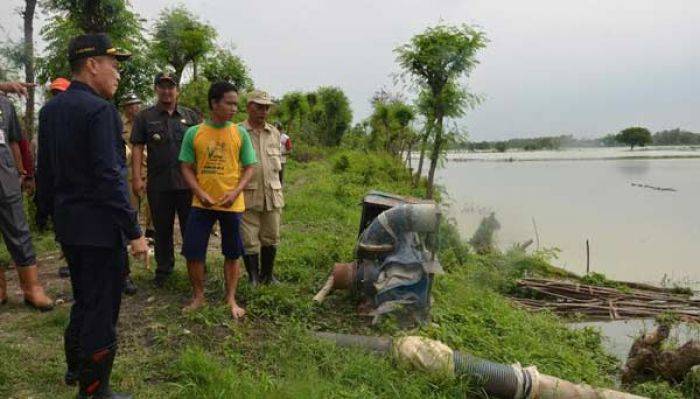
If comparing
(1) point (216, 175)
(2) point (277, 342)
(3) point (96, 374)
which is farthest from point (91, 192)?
(2) point (277, 342)

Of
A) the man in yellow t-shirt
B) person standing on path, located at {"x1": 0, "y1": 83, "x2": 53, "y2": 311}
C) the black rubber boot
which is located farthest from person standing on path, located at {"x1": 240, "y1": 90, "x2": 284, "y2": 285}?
the black rubber boot

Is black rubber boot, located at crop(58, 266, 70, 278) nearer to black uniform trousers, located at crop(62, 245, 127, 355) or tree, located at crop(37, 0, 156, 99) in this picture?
black uniform trousers, located at crop(62, 245, 127, 355)

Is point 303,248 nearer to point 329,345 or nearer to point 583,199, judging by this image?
point 329,345

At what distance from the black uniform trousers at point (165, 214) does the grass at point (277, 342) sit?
0.24 metres

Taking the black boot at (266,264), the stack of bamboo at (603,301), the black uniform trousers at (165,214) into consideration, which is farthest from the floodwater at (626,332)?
the black uniform trousers at (165,214)

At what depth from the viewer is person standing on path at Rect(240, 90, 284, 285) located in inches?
181

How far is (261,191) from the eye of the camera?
4.63 m

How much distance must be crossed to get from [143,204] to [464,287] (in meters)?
4.00

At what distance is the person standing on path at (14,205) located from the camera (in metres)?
4.03

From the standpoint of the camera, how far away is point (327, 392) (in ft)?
10.3

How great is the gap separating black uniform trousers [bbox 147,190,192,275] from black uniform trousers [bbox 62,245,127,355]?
1906 mm

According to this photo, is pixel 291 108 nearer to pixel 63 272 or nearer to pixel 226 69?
pixel 226 69

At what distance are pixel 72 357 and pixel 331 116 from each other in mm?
34485

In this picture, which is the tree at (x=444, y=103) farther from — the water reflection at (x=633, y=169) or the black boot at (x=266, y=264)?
the water reflection at (x=633, y=169)
